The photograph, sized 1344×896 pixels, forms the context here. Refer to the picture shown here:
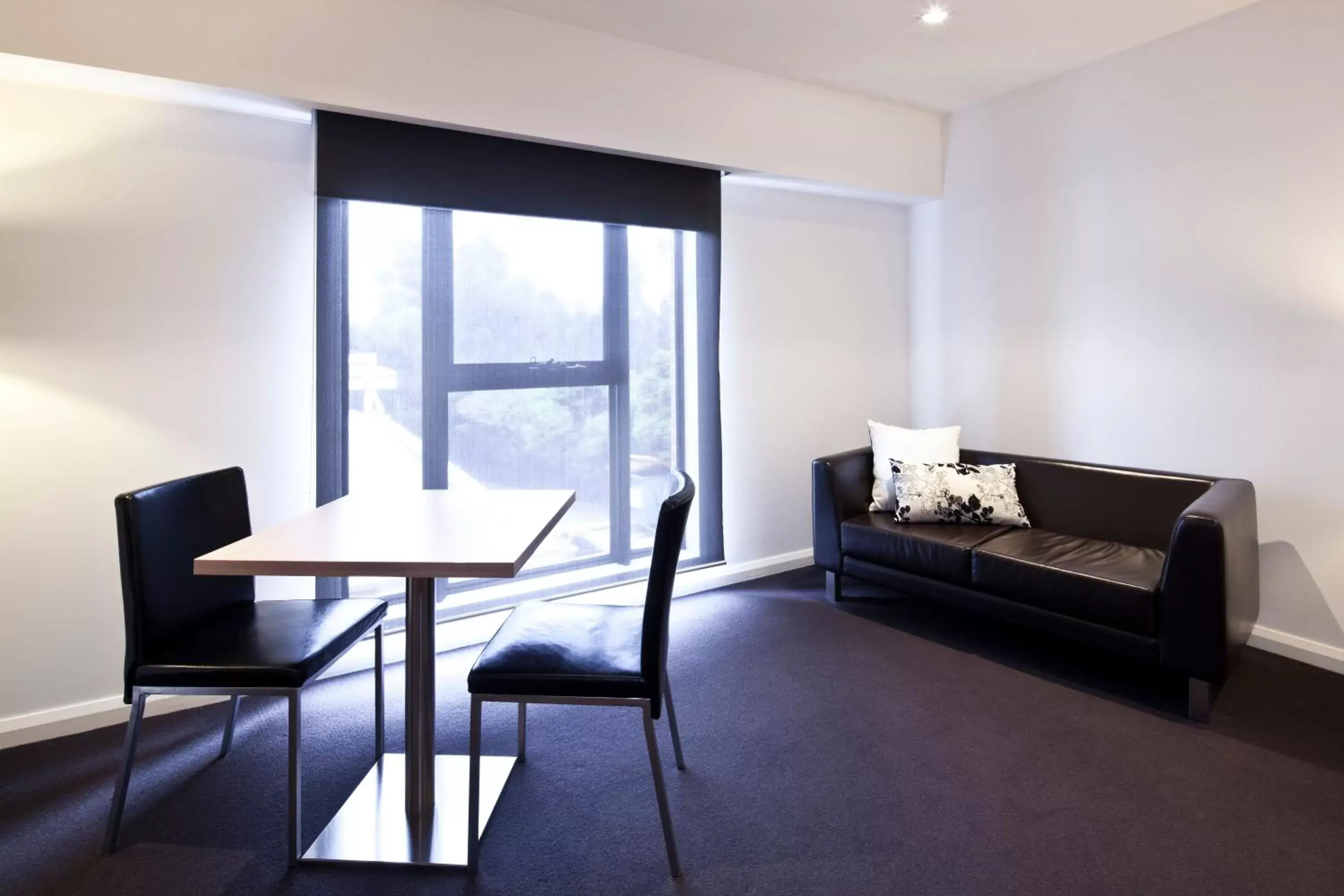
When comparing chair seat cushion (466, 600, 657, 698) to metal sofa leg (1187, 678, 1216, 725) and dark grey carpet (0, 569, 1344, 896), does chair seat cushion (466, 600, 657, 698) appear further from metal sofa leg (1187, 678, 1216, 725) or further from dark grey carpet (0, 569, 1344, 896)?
metal sofa leg (1187, 678, 1216, 725)

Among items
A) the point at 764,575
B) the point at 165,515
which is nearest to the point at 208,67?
the point at 165,515

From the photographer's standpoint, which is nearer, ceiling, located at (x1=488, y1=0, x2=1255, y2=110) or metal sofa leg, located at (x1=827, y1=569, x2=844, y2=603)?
ceiling, located at (x1=488, y1=0, x2=1255, y2=110)

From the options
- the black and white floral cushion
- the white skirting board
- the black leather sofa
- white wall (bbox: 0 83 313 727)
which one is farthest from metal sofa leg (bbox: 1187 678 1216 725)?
white wall (bbox: 0 83 313 727)

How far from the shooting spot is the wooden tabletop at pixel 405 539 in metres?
1.51

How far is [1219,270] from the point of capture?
3.13 meters

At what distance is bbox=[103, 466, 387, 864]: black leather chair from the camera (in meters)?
1.73

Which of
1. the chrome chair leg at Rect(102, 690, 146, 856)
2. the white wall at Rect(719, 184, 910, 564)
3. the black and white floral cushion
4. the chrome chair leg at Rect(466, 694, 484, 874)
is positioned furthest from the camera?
the white wall at Rect(719, 184, 910, 564)

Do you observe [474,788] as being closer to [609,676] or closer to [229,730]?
[609,676]

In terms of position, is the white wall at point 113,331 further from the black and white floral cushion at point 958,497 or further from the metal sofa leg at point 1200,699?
the metal sofa leg at point 1200,699

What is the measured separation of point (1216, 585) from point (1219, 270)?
5.18 ft

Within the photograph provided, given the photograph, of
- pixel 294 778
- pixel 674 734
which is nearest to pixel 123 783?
pixel 294 778

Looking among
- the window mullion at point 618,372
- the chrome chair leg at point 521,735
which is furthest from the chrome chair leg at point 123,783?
the window mullion at point 618,372

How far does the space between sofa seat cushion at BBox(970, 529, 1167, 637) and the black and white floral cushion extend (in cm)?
18

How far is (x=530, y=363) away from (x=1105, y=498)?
2.62 m
